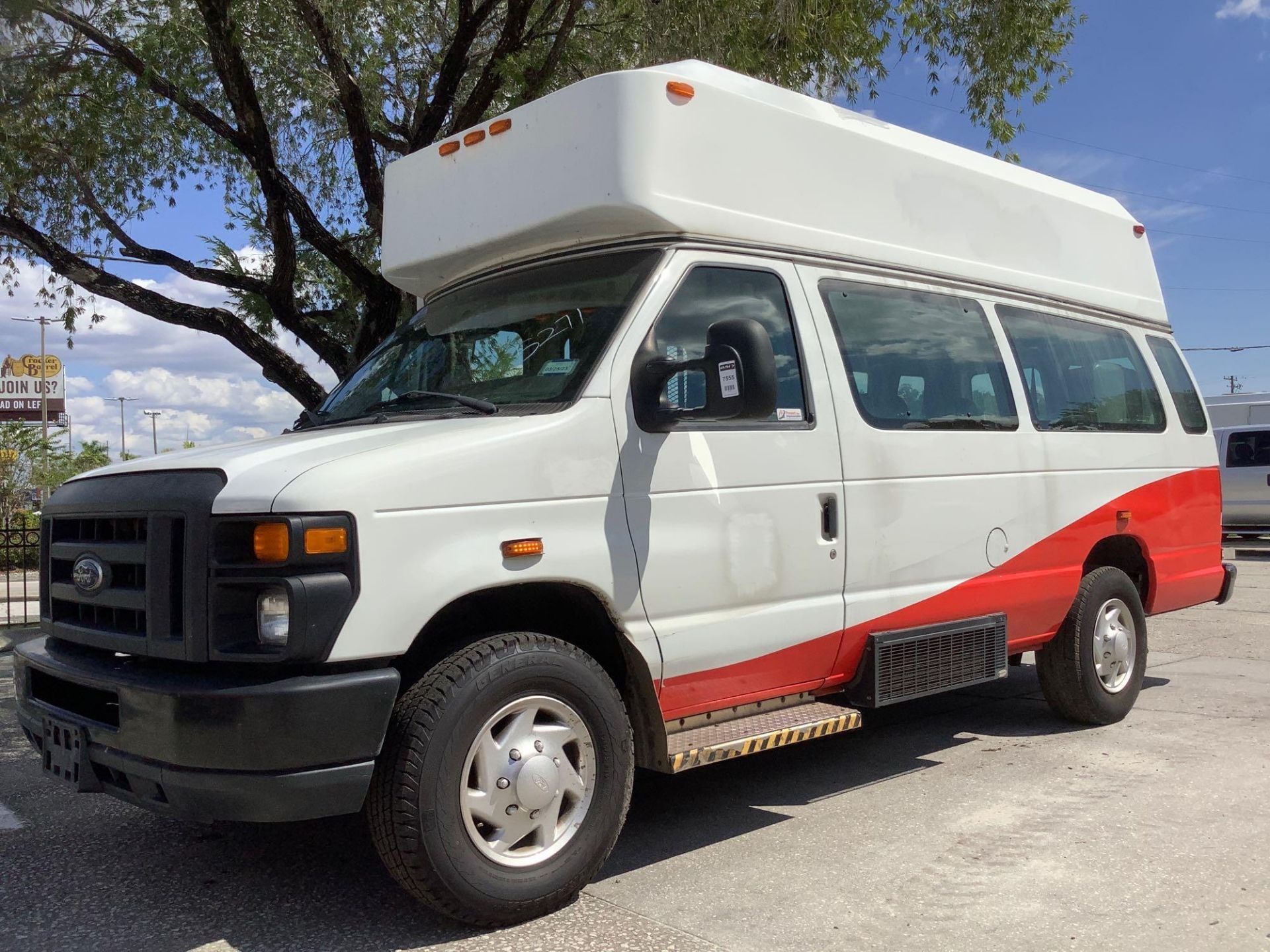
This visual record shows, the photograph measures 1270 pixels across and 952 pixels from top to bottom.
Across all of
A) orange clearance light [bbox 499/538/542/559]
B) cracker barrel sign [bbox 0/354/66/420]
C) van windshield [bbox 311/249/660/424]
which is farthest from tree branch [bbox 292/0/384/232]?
cracker barrel sign [bbox 0/354/66/420]

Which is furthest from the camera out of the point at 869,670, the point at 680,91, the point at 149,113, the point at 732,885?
the point at 149,113

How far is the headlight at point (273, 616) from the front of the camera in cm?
Result: 326

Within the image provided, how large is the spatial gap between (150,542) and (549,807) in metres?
1.51

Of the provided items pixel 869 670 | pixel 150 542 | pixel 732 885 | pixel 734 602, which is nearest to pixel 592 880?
pixel 732 885

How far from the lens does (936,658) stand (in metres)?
5.14

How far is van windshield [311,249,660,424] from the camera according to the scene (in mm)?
4109

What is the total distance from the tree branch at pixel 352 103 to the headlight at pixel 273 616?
8.13 meters

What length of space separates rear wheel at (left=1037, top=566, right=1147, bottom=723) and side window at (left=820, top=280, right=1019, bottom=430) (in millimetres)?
1266

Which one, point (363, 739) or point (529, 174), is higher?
point (529, 174)

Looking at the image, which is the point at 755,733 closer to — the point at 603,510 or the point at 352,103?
the point at 603,510

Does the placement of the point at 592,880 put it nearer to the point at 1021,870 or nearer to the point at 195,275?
the point at 1021,870

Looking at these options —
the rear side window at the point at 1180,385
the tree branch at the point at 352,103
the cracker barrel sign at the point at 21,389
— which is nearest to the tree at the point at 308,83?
the tree branch at the point at 352,103

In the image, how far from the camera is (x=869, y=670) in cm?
488

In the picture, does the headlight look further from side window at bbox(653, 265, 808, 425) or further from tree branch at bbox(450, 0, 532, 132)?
tree branch at bbox(450, 0, 532, 132)
